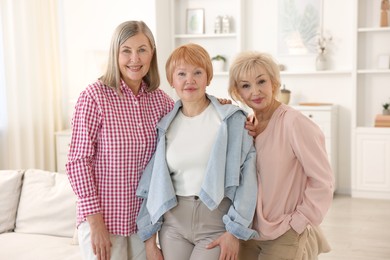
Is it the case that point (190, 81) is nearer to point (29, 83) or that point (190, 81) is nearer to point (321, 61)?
point (29, 83)

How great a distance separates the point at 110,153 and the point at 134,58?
14.1 inches

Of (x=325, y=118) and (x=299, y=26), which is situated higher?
(x=299, y=26)

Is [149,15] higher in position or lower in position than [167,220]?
higher

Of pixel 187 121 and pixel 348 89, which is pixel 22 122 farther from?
pixel 187 121

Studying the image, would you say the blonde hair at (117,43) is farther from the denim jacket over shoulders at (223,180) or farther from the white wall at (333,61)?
the white wall at (333,61)

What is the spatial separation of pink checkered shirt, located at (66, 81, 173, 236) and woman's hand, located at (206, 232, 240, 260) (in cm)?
34

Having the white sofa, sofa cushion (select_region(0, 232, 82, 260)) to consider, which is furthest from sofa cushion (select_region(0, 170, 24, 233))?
sofa cushion (select_region(0, 232, 82, 260))

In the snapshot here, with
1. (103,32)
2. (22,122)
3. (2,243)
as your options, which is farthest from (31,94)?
(2,243)

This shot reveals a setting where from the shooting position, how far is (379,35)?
231 inches

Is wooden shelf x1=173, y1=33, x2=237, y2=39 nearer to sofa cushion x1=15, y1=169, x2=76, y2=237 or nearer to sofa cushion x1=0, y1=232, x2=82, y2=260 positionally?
sofa cushion x1=15, y1=169, x2=76, y2=237

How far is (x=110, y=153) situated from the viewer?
80.4 inches

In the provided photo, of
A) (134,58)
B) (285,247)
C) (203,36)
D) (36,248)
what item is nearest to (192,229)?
(285,247)

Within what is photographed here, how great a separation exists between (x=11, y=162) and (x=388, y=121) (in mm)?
3706

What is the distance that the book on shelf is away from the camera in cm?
561
